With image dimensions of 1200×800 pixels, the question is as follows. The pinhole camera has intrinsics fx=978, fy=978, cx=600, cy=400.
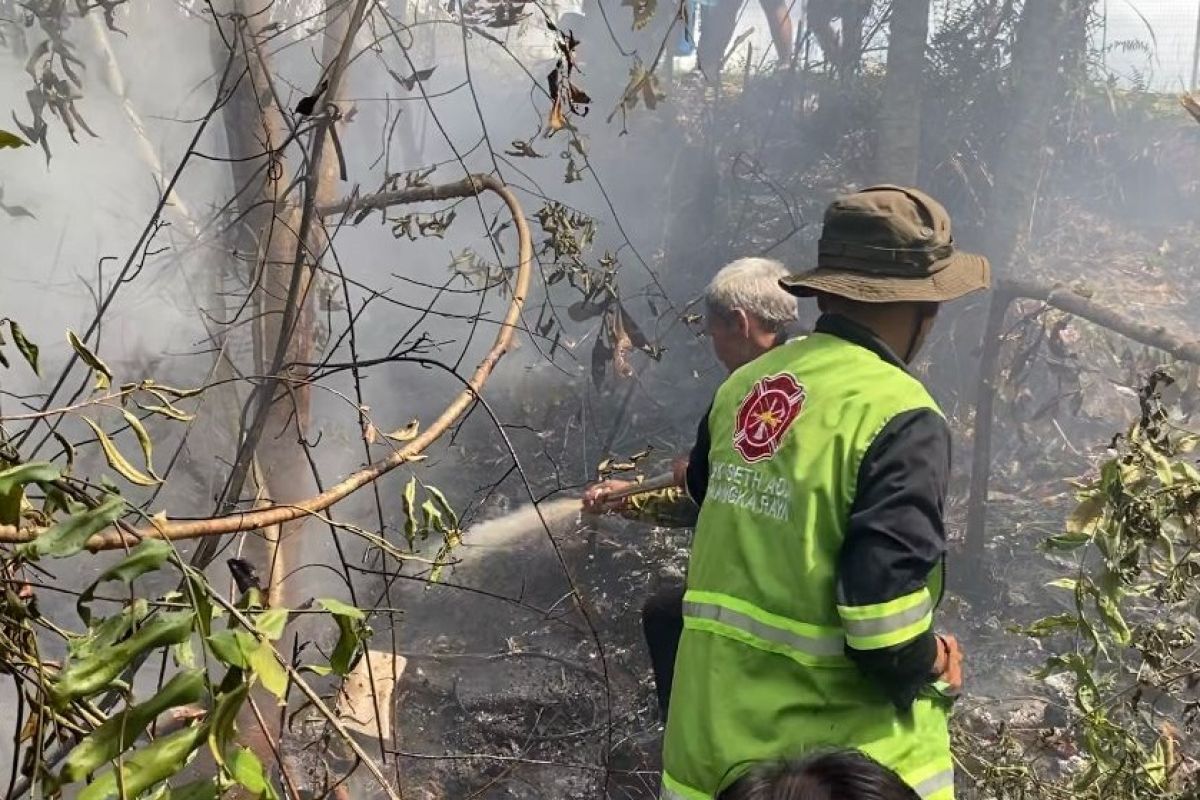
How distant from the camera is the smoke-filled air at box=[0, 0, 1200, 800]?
5.34 ft

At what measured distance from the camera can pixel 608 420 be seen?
7379 millimetres

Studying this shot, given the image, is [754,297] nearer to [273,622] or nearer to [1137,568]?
[1137,568]

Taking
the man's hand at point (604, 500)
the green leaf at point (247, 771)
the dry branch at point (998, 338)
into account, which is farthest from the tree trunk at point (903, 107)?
the green leaf at point (247, 771)

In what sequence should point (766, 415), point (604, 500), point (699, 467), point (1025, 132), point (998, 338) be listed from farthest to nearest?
point (1025, 132) < point (998, 338) < point (604, 500) < point (699, 467) < point (766, 415)

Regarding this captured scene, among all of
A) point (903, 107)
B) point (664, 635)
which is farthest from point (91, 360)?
point (903, 107)

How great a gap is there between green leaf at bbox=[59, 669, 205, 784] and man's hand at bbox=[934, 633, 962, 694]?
1.39 m

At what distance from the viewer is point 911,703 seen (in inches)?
69.7

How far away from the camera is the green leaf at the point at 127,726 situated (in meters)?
0.76

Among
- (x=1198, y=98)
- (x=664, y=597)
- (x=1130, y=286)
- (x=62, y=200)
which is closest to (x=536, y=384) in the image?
(x=62, y=200)

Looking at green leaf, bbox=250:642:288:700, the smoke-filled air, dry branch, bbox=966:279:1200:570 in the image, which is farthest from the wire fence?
green leaf, bbox=250:642:288:700

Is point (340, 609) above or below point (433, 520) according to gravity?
above

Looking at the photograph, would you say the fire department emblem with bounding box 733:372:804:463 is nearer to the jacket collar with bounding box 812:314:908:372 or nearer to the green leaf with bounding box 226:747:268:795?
the jacket collar with bounding box 812:314:908:372

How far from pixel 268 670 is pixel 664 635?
2.28m

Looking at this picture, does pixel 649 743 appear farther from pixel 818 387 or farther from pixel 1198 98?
pixel 1198 98
